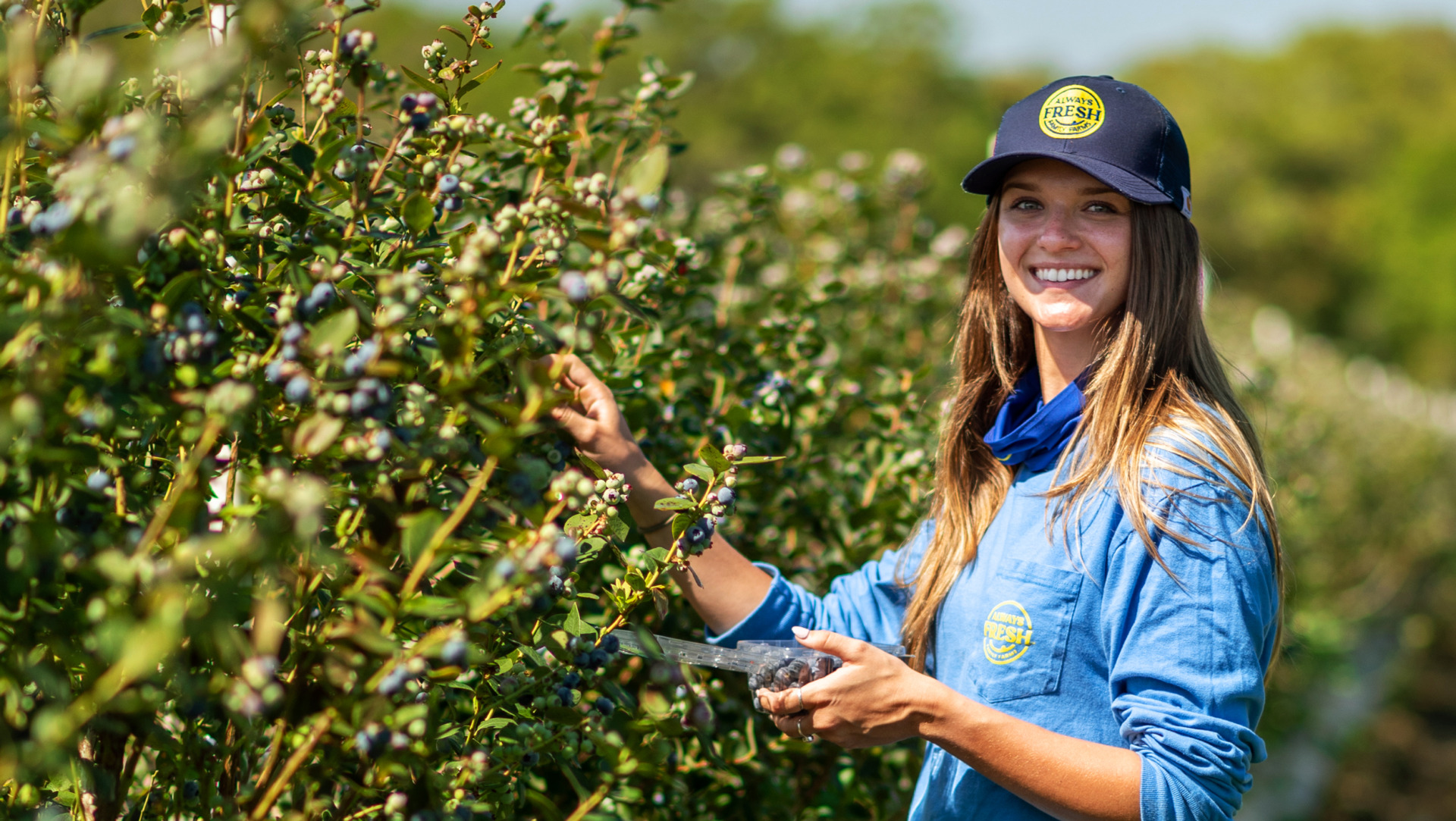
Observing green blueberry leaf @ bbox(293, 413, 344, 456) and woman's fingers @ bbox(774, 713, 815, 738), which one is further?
woman's fingers @ bbox(774, 713, 815, 738)

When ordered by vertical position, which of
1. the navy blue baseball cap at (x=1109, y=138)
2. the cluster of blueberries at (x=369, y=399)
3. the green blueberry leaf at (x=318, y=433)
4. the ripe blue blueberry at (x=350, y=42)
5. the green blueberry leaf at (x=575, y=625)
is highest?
the navy blue baseball cap at (x=1109, y=138)

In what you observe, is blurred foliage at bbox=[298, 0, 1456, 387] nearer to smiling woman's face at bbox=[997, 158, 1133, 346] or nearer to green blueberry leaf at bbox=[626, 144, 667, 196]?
smiling woman's face at bbox=[997, 158, 1133, 346]

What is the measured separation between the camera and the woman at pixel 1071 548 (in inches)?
58.2

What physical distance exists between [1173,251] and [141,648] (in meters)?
1.51

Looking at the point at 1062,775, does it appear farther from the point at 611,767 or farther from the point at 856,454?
the point at 856,454

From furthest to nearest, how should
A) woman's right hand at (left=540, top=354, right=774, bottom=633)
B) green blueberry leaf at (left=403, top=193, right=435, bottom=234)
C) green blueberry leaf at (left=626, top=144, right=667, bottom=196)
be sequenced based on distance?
1. woman's right hand at (left=540, top=354, right=774, bottom=633)
2. green blueberry leaf at (left=403, top=193, right=435, bottom=234)
3. green blueberry leaf at (left=626, top=144, right=667, bottom=196)

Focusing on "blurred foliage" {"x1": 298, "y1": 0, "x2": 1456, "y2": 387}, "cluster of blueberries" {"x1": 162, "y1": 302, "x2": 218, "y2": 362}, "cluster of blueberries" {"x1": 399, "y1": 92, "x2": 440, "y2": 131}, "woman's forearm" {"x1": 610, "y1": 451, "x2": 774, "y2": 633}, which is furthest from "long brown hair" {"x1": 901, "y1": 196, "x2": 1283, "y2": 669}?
"blurred foliage" {"x1": 298, "y1": 0, "x2": 1456, "y2": 387}

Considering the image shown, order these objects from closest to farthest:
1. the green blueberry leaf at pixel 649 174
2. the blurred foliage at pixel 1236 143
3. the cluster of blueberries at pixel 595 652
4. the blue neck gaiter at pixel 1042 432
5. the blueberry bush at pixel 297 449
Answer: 1. the blueberry bush at pixel 297 449
2. the green blueberry leaf at pixel 649 174
3. the cluster of blueberries at pixel 595 652
4. the blue neck gaiter at pixel 1042 432
5. the blurred foliage at pixel 1236 143

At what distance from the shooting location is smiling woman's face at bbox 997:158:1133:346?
176cm

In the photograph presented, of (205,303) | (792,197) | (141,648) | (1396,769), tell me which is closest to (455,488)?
(205,303)

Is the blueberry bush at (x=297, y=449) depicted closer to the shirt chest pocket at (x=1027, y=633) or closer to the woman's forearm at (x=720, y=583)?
the woman's forearm at (x=720, y=583)

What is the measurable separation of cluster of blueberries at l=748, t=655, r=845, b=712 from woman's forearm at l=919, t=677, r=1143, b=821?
0.15m

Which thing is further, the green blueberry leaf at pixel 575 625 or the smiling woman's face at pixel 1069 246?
the smiling woman's face at pixel 1069 246

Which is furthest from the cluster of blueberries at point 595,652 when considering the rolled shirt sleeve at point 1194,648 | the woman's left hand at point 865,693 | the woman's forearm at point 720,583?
the rolled shirt sleeve at point 1194,648
